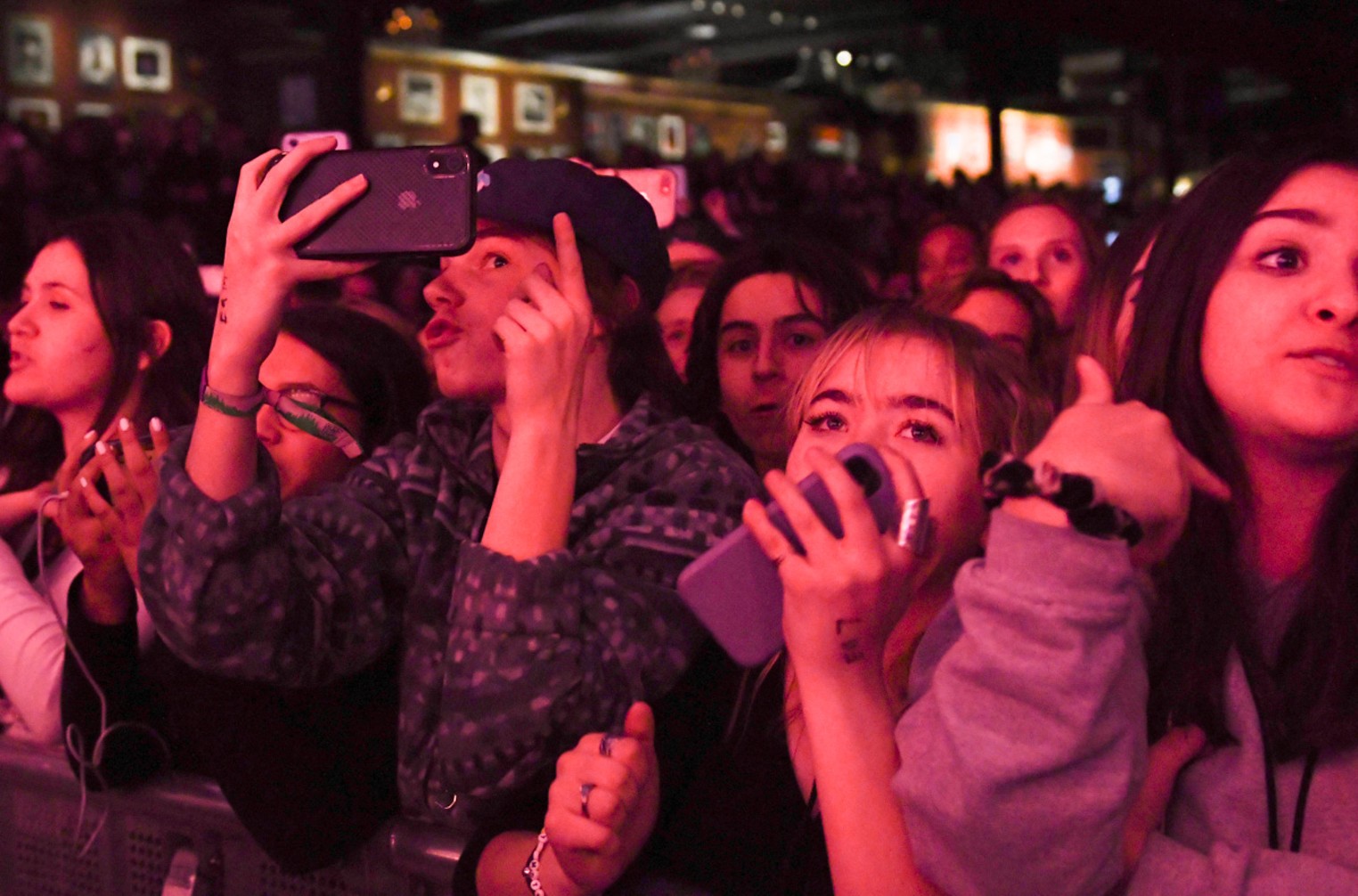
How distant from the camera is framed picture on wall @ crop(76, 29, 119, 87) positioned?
7738mm

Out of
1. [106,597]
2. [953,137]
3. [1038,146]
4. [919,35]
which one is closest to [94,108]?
[919,35]

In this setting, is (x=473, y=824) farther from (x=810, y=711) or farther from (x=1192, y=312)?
(x=1192, y=312)

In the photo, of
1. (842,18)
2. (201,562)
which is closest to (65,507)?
(201,562)

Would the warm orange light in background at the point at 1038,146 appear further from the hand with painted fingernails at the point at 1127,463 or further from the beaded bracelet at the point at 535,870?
the hand with painted fingernails at the point at 1127,463

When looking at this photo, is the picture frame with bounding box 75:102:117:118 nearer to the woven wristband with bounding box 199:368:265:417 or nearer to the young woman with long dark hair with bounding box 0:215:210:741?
the young woman with long dark hair with bounding box 0:215:210:741

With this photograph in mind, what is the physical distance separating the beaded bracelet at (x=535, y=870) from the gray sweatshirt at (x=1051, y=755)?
45 centimetres

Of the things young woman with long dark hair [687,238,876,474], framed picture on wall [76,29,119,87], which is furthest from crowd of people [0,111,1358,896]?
framed picture on wall [76,29,119,87]

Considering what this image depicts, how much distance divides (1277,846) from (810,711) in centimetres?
40

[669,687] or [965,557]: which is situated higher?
[965,557]

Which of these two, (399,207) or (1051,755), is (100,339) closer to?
(399,207)

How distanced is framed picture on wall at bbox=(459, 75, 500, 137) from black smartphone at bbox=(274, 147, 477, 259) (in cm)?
906

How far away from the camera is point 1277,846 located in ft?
3.50

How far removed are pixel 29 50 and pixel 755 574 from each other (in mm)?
7846

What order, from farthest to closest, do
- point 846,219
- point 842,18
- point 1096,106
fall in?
point 1096,106
point 842,18
point 846,219
